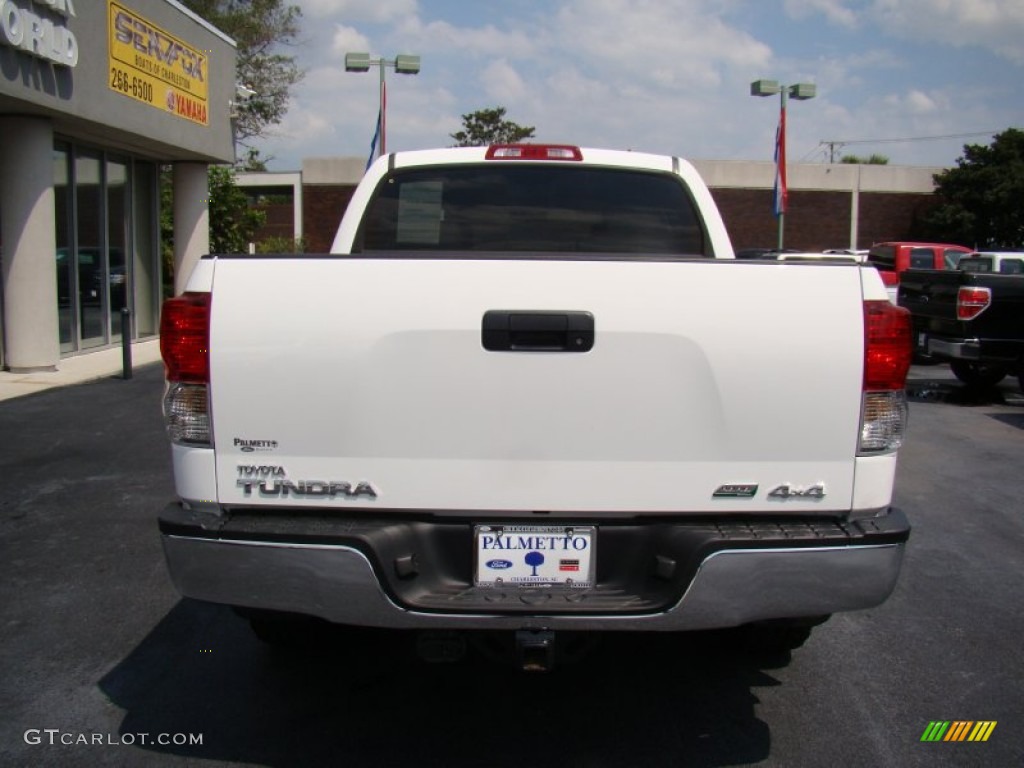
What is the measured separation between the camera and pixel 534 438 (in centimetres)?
279

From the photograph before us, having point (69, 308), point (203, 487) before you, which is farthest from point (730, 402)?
point (69, 308)

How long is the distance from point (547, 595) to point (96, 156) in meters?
14.3

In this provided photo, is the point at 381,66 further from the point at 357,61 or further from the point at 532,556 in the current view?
the point at 532,556

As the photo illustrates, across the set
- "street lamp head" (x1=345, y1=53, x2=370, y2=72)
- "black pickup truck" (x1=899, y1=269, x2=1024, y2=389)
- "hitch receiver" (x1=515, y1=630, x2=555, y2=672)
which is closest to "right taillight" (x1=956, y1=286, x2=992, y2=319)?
"black pickup truck" (x1=899, y1=269, x2=1024, y2=389)

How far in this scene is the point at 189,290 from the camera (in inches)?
110

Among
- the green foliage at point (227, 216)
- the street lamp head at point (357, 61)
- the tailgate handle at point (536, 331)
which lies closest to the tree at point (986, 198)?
the street lamp head at point (357, 61)

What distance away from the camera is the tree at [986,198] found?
3316 centimetres

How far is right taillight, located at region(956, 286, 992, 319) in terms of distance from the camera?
36.1 feet

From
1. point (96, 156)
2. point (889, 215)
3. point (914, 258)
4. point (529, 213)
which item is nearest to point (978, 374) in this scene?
point (914, 258)

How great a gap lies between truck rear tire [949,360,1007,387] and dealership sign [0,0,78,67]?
11564 mm

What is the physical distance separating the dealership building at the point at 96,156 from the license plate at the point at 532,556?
10.1m

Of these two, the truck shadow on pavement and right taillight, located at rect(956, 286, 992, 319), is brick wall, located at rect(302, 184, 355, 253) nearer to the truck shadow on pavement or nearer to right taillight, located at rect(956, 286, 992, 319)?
right taillight, located at rect(956, 286, 992, 319)

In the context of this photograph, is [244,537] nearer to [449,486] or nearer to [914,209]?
[449,486]

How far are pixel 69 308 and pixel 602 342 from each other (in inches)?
520
